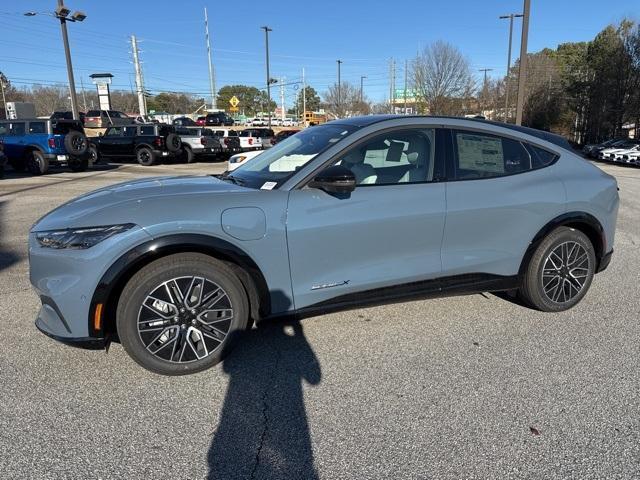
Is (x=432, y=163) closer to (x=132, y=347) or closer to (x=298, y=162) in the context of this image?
(x=298, y=162)

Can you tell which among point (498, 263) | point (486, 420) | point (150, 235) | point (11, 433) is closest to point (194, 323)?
point (150, 235)

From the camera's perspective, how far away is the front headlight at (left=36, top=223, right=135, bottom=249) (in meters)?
2.83

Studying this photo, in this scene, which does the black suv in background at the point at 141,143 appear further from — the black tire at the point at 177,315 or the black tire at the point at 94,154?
the black tire at the point at 177,315

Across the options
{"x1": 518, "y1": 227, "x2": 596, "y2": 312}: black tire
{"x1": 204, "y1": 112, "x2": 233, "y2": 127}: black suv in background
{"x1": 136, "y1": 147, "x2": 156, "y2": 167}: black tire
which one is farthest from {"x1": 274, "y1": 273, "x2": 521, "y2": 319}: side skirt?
{"x1": 204, "y1": 112, "x2": 233, "y2": 127}: black suv in background

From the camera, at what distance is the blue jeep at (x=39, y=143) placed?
15.7m

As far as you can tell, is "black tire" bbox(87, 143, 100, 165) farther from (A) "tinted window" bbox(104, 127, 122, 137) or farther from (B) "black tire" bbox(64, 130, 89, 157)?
(B) "black tire" bbox(64, 130, 89, 157)

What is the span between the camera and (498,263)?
3785 mm

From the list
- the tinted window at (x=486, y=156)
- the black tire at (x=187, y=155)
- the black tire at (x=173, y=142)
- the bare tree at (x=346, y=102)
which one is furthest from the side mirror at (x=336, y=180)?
the bare tree at (x=346, y=102)

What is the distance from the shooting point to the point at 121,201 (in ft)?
9.95

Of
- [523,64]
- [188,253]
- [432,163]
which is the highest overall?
[523,64]

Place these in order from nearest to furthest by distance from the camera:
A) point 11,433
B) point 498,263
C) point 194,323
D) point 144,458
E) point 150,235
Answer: point 144,458
point 11,433
point 150,235
point 194,323
point 498,263

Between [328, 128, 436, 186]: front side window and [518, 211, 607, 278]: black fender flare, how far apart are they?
1115mm

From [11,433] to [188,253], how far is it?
1.34m

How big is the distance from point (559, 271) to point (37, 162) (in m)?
16.6
